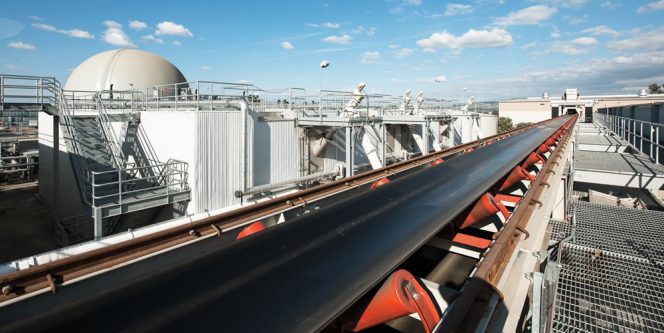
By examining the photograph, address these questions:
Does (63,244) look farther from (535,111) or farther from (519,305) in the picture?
(535,111)

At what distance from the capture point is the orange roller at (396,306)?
232 centimetres

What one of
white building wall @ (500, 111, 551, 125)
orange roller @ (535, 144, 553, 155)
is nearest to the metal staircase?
orange roller @ (535, 144, 553, 155)

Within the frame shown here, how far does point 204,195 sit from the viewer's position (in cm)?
1256

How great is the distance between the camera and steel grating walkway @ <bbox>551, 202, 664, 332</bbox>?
11.6 ft

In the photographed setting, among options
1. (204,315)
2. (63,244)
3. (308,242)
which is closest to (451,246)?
(308,242)

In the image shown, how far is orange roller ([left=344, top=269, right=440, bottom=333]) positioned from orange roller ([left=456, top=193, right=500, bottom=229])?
2250 millimetres

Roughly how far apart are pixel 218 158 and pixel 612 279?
37.3 ft

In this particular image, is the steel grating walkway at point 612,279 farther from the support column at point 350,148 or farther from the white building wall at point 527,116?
the white building wall at point 527,116

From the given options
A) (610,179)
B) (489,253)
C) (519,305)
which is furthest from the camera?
(610,179)

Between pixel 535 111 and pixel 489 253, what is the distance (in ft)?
208

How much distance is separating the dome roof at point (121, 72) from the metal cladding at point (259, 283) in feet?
78.3

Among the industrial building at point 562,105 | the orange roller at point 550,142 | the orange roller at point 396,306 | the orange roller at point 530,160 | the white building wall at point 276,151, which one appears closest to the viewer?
the orange roller at point 396,306

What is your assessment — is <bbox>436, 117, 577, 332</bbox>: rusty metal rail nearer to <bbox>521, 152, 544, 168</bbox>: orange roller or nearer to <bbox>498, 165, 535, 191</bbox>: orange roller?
<bbox>498, 165, 535, 191</bbox>: orange roller

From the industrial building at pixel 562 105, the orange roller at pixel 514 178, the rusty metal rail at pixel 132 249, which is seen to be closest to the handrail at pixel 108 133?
the rusty metal rail at pixel 132 249
